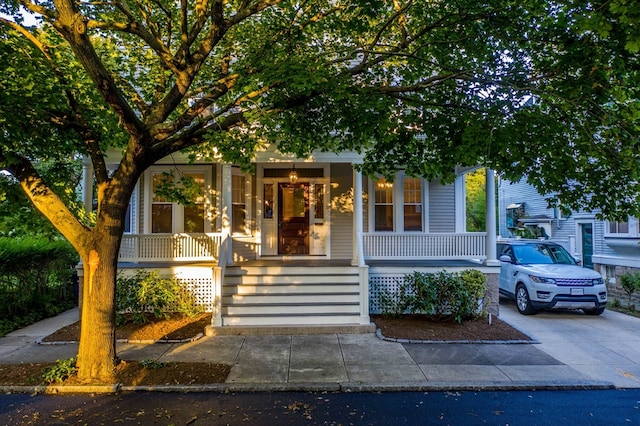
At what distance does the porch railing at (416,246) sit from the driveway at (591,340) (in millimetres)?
1806

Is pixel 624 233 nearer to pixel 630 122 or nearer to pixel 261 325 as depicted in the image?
pixel 630 122

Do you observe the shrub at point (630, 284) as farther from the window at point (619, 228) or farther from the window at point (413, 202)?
the window at point (413, 202)

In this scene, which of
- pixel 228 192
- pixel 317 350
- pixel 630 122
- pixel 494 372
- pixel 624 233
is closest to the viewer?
pixel 630 122

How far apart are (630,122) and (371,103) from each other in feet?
9.27

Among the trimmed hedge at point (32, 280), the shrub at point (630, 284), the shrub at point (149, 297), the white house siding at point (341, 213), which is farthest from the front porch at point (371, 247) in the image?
the shrub at point (630, 284)

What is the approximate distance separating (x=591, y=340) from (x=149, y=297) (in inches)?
330

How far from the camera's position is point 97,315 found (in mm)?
4957

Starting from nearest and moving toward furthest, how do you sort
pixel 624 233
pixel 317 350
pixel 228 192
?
pixel 317 350
pixel 228 192
pixel 624 233

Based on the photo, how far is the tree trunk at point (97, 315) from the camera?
195 inches

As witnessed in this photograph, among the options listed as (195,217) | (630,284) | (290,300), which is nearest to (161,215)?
(195,217)

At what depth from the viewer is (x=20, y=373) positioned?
5.17 metres

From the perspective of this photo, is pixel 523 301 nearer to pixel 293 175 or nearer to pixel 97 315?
pixel 293 175

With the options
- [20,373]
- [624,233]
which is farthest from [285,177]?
[624,233]

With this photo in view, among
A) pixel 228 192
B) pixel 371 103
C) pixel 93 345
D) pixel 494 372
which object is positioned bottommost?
pixel 494 372
